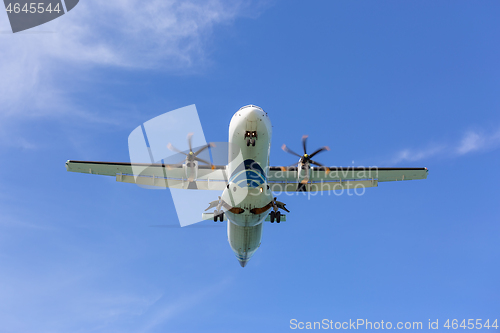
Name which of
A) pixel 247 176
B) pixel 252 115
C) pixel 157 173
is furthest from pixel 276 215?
pixel 157 173

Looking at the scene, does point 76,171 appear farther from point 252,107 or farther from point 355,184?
point 355,184

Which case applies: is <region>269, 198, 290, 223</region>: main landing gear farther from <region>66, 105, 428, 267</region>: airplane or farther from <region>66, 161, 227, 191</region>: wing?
<region>66, 161, 227, 191</region>: wing

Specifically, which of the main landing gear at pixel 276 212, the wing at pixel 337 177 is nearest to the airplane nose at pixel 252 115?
the main landing gear at pixel 276 212

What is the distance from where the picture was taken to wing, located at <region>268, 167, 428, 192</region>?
23062 mm

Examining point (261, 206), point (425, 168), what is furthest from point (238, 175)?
point (425, 168)

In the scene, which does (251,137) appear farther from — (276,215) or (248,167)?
(276,215)

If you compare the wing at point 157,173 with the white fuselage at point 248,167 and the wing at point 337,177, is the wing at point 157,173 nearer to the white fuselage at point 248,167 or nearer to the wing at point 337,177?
the white fuselage at point 248,167

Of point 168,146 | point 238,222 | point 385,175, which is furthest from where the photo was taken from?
point 385,175

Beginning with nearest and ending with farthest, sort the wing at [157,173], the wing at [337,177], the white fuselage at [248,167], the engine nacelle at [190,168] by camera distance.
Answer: the white fuselage at [248,167] → the engine nacelle at [190,168] → the wing at [157,173] → the wing at [337,177]

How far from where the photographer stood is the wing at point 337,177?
2306 cm

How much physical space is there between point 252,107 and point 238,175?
153 inches

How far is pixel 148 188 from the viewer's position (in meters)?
23.7

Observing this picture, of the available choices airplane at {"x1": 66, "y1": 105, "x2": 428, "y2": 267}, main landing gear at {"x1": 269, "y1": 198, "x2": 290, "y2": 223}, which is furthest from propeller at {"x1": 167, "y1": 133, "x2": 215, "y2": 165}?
main landing gear at {"x1": 269, "y1": 198, "x2": 290, "y2": 223}

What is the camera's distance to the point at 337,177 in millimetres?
23953
